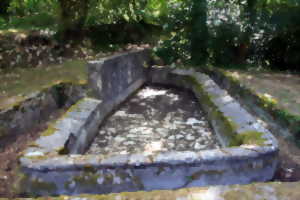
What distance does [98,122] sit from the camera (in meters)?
5.84

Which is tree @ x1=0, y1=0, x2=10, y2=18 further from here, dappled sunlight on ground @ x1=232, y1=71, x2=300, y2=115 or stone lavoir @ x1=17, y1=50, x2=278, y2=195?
dappled sunlight on ground @ x1=232, y1=71, x2=300, y2=115

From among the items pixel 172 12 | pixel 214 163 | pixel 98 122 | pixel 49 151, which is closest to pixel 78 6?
pixel 172 12

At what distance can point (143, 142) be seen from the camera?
512 centimetres

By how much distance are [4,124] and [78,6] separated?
19.1 feet

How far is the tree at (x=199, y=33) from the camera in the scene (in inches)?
364

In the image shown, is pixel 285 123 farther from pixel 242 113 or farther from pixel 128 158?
pixel 128 158

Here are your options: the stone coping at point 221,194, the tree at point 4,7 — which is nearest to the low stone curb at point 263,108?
the stone coping at point 221,194

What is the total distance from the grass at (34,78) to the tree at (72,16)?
1.48 meters

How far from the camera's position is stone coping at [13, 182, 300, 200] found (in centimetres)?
228

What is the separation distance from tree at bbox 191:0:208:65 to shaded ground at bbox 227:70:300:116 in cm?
140

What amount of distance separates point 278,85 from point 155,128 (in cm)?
338

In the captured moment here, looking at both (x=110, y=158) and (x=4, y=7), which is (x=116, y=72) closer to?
(x=110, y=158)

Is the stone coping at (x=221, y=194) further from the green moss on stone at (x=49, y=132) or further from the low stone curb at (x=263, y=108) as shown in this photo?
the low stone curb at (x=263, y=108)

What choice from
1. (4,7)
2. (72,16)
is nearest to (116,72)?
(72,16)
